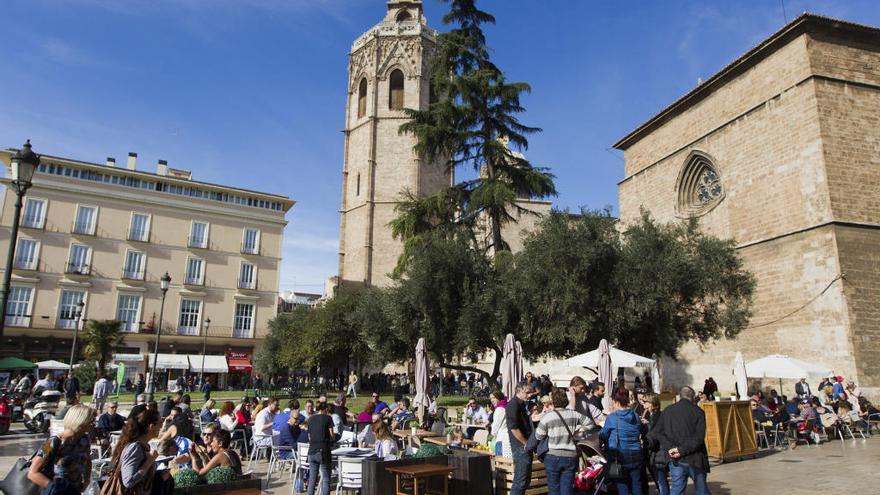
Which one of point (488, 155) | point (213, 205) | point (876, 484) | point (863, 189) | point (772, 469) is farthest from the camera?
point (213, 205)

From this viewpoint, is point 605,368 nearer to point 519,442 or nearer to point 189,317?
point 519,442

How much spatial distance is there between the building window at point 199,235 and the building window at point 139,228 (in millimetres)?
2695

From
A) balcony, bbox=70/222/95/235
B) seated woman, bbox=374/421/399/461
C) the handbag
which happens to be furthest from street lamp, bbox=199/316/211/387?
the handbag


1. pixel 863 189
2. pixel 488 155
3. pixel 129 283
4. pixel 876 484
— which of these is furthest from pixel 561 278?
pixel 129 283

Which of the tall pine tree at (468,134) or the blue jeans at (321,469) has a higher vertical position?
the tall pine tree at (468,134)

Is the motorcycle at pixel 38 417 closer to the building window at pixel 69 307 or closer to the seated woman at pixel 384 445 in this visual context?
the seated woman at pixel 384 445

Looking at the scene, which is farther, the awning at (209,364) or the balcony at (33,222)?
the awning at (209,364)

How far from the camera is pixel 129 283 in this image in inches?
→ 1407

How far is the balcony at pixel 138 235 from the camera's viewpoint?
36281mm

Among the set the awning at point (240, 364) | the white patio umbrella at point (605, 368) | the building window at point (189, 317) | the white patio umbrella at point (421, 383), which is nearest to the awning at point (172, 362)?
the building window at point (189, 317)

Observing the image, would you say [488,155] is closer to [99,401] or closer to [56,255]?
[99,401]

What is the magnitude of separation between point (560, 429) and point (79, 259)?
1492 inches

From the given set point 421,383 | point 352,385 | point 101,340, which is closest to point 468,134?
point 421,383

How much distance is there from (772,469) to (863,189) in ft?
42.7
